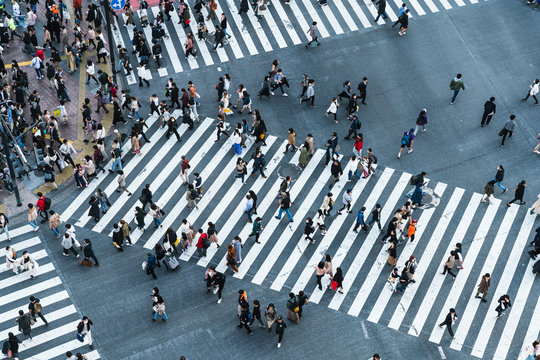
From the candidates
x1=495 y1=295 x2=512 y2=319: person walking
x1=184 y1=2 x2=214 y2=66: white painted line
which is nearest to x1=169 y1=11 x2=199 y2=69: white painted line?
x1=184 y1=2 x2=214 y2=66: white painted line

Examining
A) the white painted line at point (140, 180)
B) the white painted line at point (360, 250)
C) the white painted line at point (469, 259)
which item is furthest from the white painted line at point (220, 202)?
the white painted line at point (469, 259)

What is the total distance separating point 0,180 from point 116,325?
903cm

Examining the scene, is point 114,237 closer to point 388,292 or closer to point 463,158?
point 388,292

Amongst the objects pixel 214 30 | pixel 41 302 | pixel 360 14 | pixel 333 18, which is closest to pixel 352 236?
pixel 41 302

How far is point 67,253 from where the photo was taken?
102 feet

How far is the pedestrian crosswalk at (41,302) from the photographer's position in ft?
92.1

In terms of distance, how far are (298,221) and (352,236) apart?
237 cm

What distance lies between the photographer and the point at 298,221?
106 feet

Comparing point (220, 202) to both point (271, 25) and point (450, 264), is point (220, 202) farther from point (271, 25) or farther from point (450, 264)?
point (271, 25)

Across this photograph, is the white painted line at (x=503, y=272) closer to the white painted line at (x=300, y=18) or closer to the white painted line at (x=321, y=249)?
the white painted line at (x=321, y=249)

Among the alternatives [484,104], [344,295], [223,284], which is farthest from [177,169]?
[484,104]

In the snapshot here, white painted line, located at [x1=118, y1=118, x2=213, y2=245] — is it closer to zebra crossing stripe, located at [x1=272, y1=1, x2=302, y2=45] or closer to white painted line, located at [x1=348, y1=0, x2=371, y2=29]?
zebra crossing stripe, located at [x1=272, y1=1, x2=302, y2=45]

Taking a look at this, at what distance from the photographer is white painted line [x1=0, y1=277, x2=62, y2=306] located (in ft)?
96.8

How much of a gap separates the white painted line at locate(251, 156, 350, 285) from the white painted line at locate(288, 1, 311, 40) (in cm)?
976
